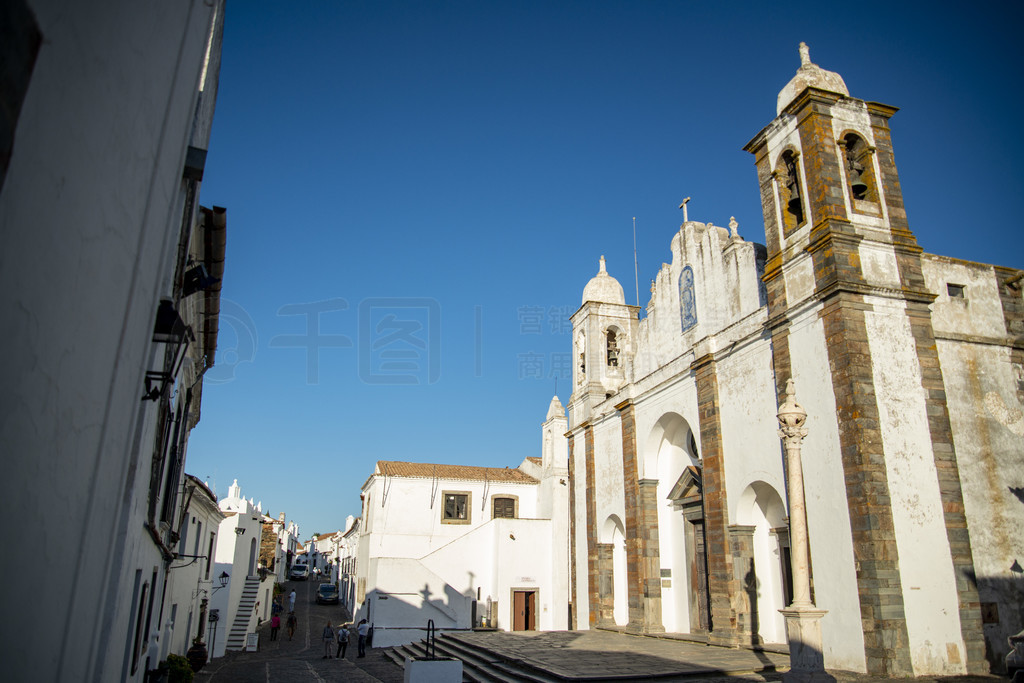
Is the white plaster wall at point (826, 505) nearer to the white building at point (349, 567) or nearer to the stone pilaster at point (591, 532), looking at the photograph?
the stone pilaster at point (591, 532)

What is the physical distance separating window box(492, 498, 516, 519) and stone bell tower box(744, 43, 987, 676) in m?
21.4

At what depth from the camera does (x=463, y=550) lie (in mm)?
27219

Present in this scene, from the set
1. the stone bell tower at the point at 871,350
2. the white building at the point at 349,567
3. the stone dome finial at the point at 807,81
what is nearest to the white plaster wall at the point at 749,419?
the stone bell tower at the point at 871,350

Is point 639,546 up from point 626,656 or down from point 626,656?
up

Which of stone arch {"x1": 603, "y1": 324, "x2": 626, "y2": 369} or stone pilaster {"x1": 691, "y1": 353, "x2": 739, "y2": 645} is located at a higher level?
stone arch {"x1": 603, "y1": 324, "x2": 626, "y2": 369}

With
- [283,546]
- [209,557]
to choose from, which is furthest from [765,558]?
[283,546]

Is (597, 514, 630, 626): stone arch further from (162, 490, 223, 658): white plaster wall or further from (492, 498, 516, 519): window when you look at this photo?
(492, 498, 516, 519): window

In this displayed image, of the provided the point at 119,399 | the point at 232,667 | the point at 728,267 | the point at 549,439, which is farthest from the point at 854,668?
the point at 549,439

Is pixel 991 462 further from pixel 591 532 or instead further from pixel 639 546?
pixel 591 532

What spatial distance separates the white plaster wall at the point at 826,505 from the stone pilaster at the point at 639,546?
6.64 meters

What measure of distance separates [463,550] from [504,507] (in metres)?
5.26

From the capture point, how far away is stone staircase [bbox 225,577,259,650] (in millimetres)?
24562

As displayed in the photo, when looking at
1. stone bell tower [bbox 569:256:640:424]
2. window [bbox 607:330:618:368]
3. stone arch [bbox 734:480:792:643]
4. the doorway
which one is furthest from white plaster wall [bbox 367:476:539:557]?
stone arch [bbox 734:480:792:643]

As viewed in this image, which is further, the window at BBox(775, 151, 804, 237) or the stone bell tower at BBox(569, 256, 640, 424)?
the stone bell tower at BBox(569, 256, 640, 424)
